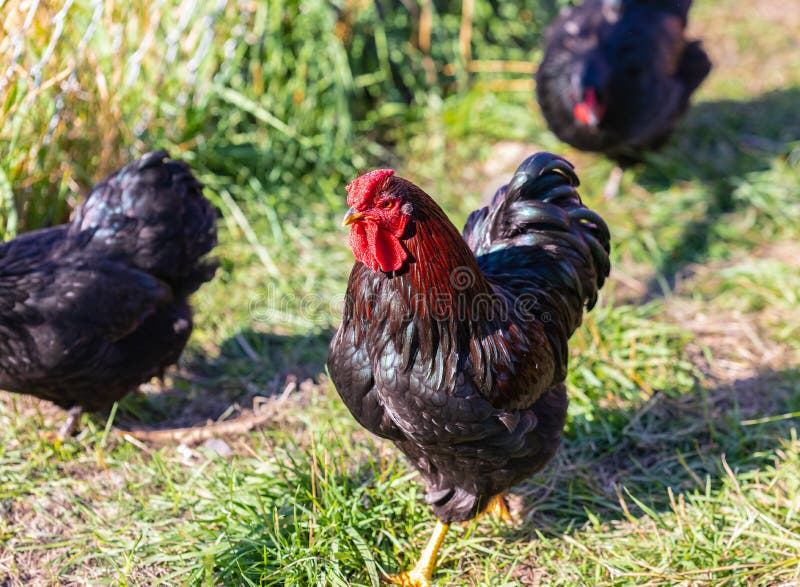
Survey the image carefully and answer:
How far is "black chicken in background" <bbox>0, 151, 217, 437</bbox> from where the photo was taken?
3.62 metres

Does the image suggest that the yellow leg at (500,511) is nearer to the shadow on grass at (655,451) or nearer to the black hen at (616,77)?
the shadow on grass at (655,451)

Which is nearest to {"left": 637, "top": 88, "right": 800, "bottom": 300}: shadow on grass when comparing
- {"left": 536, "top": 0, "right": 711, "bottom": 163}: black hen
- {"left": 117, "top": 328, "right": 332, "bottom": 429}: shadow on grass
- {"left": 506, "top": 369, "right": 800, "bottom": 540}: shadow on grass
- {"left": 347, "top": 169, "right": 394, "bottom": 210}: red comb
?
{"left": 536, "top": 0, "right": 711, "bottom": 163}: black hen

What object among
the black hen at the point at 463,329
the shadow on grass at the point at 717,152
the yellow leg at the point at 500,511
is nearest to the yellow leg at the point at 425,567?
the black hen at the point at 463,329

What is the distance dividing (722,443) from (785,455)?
299 millimetres

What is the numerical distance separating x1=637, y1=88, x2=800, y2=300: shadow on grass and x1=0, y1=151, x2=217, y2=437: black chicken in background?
3337 mm

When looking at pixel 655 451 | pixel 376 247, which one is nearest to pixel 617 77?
pixel 655 451

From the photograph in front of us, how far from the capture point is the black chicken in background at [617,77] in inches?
220

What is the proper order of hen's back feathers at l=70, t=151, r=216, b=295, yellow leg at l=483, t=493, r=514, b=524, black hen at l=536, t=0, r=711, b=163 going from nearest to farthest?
yellow leg at l=483, t=493, r=514, b=524 → hen's back feathers at l=70, t=151, r=216, b=295 → black hen at l=536, t=0, r=711, b=163

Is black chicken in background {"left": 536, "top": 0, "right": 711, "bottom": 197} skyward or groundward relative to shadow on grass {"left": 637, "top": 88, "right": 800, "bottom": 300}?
skyward

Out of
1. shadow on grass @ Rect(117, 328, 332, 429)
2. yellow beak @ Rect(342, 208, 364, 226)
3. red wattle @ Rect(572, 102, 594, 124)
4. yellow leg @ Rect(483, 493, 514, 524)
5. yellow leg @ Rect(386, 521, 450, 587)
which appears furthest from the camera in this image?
red wattle @ Rect(572, 102, 594, 124)

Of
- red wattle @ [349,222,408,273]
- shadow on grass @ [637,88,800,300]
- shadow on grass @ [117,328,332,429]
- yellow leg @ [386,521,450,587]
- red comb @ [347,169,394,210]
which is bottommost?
yellow leg @ [386,521,450,587]

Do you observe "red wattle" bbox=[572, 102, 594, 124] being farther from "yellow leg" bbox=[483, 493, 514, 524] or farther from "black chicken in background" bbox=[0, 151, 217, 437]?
"yellow leg" bbox=[483, 493, 514, 524]

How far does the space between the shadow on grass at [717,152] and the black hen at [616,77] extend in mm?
376

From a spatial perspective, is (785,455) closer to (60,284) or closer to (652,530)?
(652,530)
